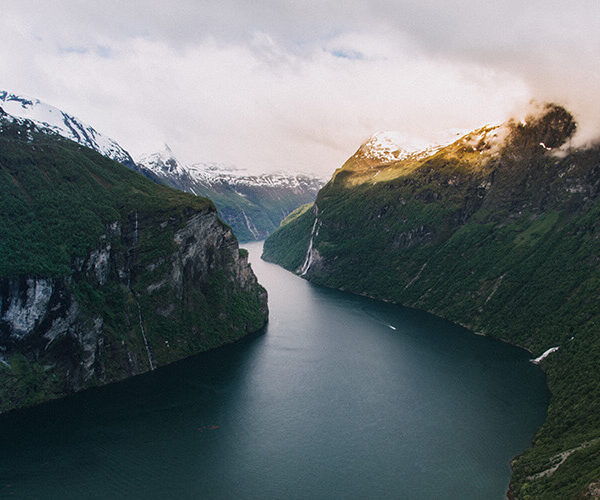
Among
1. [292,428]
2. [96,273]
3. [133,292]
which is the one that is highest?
[96,273]

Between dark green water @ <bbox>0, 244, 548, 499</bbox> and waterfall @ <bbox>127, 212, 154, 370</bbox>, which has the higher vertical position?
waterfall @ <bbox>127, 212, 154, 370</bbox>

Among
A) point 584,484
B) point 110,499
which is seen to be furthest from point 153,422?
point 584,484

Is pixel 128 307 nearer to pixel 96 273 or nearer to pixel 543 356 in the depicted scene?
pixel 96 273

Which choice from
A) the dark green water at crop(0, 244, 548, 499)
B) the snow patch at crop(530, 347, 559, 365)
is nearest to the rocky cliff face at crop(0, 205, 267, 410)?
the dark green water at crop(0, 244, 548, 499)

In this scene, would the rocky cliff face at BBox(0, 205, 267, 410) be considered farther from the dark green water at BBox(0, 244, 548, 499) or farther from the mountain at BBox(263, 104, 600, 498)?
the mountain at BBox(263, 104, 600, 498)

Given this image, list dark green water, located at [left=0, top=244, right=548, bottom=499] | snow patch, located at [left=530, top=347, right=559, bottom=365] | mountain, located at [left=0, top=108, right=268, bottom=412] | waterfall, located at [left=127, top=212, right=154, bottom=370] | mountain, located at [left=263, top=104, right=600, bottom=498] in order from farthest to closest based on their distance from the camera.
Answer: snow patch, located at [left=530, top=347, right=559, bottom=365] → waterfall, located at [left=127, top=212, right=154, bottom=370] → mountain, located at [left=0, top=108, right=268, bottom=412] → mountain, located at [left=263, top=104, right=600, bottom=498] → dark green water, located at [left=0, top=244, right=548, bottom=499]

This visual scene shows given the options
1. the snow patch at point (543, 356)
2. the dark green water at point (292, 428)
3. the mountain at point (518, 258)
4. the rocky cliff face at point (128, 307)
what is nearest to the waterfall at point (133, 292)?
the rocky cliff face at point (128, 307)

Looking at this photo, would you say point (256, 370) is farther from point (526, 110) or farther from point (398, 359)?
point (526, 110)

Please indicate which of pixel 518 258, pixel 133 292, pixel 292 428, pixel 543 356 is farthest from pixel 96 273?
pixel 518 258
